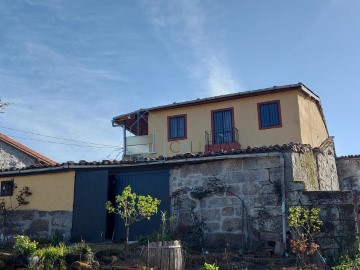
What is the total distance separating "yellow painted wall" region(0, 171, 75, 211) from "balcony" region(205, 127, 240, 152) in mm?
7566


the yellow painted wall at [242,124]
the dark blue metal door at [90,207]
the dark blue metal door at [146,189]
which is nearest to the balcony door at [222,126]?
the yellow painted wall at [242,124]

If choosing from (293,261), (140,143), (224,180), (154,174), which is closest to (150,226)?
(154,174)

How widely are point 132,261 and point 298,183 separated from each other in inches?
193

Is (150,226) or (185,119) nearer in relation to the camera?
(150,226)

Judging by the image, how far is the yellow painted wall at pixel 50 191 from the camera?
13328mm

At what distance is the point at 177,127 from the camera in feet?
67.3

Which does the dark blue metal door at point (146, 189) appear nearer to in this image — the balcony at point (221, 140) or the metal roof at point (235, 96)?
the balcony at point (221, 140)

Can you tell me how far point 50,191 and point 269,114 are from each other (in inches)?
399

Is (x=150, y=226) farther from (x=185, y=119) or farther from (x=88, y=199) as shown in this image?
(x=185, y=119)

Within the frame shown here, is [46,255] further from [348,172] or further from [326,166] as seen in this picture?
[348,172]

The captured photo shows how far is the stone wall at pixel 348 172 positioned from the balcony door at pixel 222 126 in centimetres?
532

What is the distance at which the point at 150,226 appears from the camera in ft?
40.7

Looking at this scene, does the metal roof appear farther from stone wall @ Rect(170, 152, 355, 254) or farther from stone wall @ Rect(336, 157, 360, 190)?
stone wall @ Rect(170, 152, 355, 254)

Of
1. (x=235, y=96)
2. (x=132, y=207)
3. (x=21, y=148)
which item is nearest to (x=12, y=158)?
(x=21, y=148)
